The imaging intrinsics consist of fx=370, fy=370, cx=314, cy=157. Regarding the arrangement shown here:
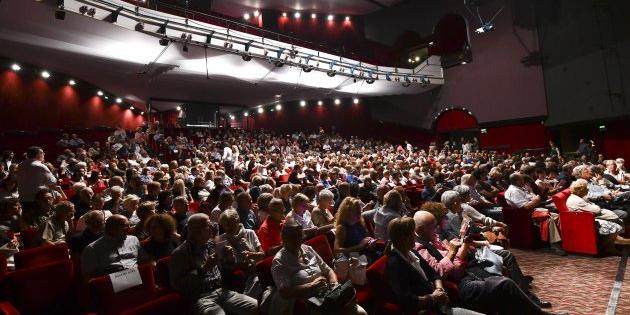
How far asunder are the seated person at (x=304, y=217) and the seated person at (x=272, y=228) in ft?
0.61

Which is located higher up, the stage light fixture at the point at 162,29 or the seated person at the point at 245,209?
the stage light fixture at the point at 162,29

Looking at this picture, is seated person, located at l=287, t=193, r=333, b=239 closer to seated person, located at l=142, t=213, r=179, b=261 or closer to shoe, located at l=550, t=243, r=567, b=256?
seated person, located at l=142, t=213, r=179, b=261

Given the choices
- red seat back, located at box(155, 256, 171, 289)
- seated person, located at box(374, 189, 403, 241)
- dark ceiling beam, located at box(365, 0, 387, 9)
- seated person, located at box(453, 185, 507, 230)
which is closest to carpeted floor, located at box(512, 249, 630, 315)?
seated person, located at box(453, 185, 507, 230)

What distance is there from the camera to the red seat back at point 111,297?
2.05 m

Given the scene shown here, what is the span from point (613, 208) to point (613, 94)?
863cm

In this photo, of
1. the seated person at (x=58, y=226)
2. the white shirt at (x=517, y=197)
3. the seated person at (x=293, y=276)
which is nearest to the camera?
the seated person at (x=293, y=276)

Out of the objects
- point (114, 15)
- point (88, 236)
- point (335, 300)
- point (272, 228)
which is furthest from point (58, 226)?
point (114, 15)

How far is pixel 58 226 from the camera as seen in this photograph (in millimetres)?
3164

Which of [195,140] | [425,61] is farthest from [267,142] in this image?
[425,61]

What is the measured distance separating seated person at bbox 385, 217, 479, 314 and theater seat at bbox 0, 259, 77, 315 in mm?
2040

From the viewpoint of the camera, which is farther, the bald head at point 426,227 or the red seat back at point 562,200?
the red seat back at point 562,200

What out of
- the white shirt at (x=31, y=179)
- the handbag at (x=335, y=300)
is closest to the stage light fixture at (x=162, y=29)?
the white shirt at (x=31, y=179)

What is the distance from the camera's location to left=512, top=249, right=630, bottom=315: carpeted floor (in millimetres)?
2910

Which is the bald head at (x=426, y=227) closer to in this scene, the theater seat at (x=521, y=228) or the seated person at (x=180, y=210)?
the seated person at (x=180, y=210)
